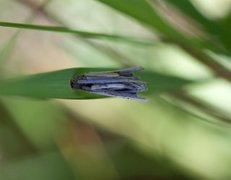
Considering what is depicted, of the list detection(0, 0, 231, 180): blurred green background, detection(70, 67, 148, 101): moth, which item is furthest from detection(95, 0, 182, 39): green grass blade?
detection(0, 0, 231, 180): blurred green background

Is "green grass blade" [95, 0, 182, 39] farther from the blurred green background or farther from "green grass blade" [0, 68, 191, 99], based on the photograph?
the blurred green background

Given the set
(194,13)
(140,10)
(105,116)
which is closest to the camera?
(140,10)

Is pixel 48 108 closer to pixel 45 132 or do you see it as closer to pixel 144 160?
pixel 45 132

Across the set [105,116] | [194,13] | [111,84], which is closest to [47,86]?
[111,84]

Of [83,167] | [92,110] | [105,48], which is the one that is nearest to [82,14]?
[105,48]

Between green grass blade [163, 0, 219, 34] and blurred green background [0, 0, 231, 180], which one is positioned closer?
green grass blade [163, 0, 219, 34]

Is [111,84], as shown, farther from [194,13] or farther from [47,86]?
[194,13]

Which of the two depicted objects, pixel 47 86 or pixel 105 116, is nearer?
pixel 47 86
